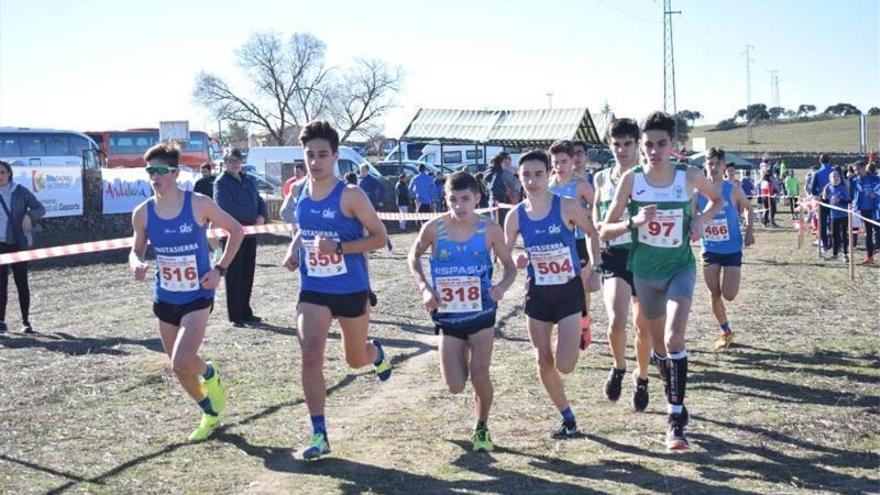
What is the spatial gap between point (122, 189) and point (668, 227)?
22.1 meters

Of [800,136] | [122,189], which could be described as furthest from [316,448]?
[800,136]

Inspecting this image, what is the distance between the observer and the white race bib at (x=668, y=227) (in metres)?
6.80

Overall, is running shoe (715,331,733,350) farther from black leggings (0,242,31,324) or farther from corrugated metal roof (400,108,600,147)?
corrugated metal roof (400,108,600,147)

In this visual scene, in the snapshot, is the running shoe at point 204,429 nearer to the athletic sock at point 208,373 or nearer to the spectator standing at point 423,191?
the athletic sock at point 208,373

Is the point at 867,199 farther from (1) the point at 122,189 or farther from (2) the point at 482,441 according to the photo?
(1) the point at 122,189

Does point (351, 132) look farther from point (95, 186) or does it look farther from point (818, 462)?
point (818, 462)

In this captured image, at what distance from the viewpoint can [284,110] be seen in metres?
82.6

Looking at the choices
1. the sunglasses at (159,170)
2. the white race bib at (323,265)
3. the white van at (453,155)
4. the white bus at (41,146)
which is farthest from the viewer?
the white van at (453,155)

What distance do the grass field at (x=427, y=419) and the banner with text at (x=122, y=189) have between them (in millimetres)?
13850

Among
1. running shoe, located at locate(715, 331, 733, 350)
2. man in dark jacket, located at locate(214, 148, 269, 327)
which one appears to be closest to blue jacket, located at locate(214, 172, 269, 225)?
man in dark jacket, located at locate(214, 148, 269, 327)

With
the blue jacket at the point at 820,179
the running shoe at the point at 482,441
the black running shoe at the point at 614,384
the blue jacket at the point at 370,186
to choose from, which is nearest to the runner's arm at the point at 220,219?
the running shoe at the point at 482,441

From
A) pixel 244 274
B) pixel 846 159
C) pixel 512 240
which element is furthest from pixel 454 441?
pixel 846 159

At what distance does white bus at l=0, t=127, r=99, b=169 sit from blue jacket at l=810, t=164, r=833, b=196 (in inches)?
895

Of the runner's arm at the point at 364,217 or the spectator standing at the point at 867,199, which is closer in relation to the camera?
the runner's arm at the point at 364,217
